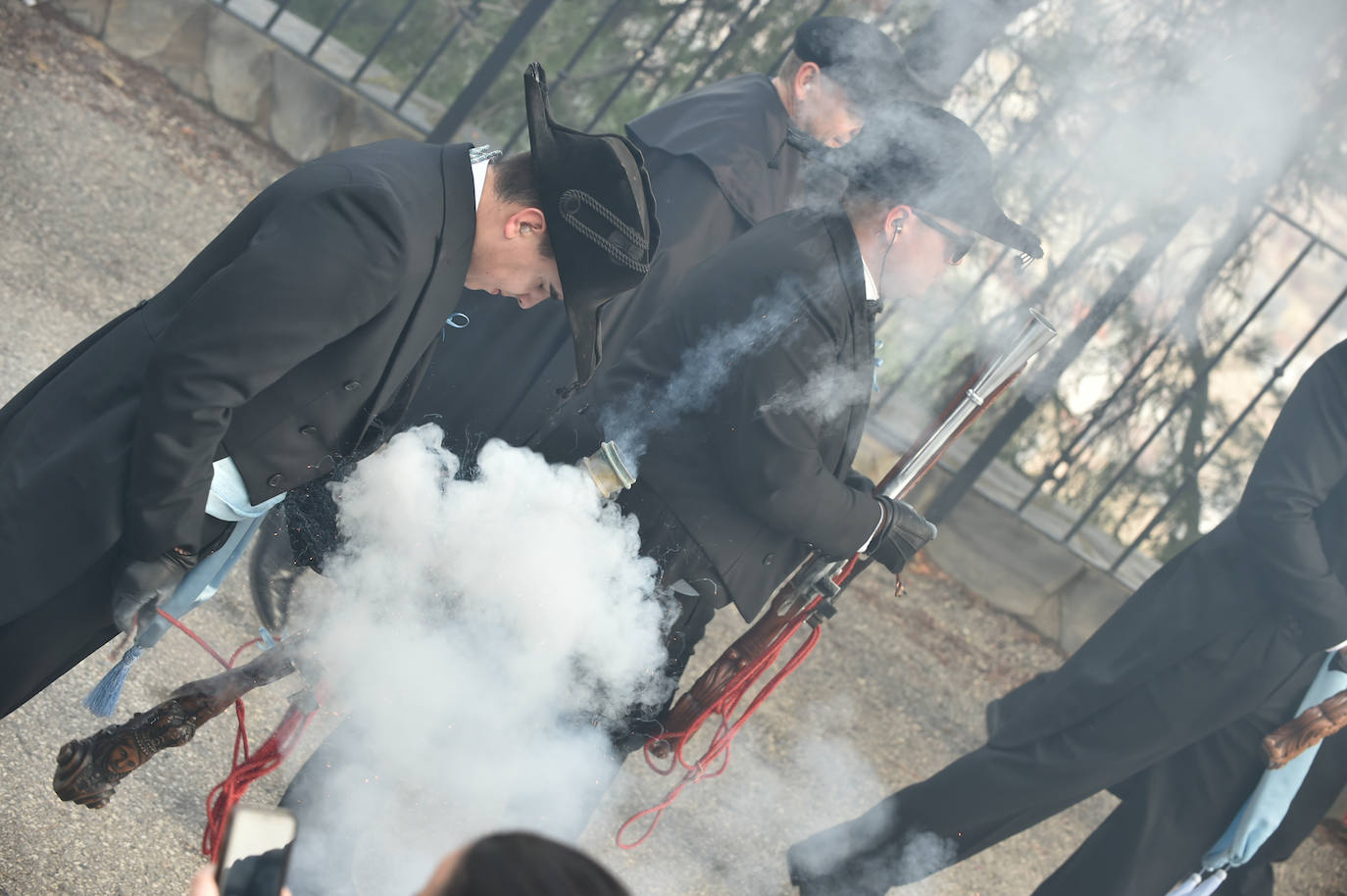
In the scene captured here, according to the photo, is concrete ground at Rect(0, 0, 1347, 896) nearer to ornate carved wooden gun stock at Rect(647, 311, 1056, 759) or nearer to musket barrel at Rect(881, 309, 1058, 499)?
ornate carved wooden gun stock at Rect(647, 311, 1056, 759)

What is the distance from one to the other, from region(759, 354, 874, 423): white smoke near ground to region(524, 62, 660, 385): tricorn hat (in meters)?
0.62

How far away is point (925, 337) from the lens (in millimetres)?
6855

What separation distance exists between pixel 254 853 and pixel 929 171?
6.78 feet

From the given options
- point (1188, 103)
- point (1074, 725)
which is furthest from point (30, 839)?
point (1188, 103)

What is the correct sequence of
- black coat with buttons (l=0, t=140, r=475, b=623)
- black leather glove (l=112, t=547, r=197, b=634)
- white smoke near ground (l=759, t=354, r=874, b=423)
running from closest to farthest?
black coat with buttons (l=0, t=140, r=475, b=623)
black leather glove (l=112, t=547, r=197, b=634)
white smoke near ground (l=759, t=354, r=874, b=423)

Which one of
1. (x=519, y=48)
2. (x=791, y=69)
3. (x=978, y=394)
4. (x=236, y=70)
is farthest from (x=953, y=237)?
(x=236, y=70)

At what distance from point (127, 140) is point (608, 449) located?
483 cm

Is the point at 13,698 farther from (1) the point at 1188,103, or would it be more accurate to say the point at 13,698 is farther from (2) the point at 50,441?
(1) the point at 1188,103

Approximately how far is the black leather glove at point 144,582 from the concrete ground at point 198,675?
3.01 ft

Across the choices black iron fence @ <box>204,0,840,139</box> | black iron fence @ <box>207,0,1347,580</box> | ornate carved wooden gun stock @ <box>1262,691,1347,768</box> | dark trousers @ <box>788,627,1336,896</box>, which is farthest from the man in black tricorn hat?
black iron fence @ <box>204,0,840,139</box>

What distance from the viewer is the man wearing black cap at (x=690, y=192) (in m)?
3.15

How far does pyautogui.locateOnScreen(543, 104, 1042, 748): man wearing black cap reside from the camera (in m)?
2.62

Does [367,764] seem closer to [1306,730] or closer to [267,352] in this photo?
[267,352]

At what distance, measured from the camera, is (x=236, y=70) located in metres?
6.62
